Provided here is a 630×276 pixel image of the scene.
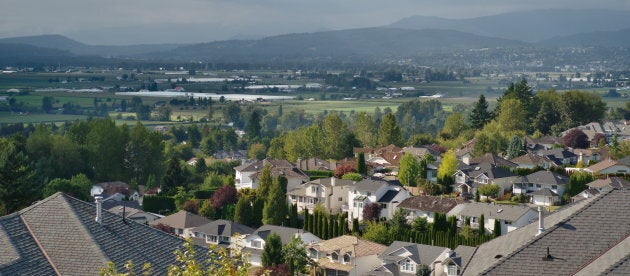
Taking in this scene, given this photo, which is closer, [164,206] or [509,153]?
[164,206]

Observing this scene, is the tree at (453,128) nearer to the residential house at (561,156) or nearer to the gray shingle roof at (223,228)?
the residential house at (561,156)

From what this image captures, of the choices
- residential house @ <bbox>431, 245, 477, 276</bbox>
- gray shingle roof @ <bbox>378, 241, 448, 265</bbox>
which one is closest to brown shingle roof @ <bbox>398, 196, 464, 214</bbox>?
gray shingle roof @ <bbox>378, 241, 448, 265</bbox>

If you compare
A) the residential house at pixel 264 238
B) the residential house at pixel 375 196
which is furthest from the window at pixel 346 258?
the residential house at pixel 375 196

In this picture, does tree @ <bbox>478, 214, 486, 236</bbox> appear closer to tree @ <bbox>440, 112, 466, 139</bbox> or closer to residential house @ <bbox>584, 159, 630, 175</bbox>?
residential house @ <bbox>584, 159, 630, 175</bbox>

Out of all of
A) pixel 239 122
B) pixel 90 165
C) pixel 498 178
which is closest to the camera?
pixel 498 178

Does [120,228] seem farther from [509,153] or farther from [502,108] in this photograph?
[502,108]

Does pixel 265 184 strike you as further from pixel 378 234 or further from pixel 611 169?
pixel 611 169

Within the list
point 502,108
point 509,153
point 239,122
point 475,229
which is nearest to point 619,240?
point 475,229
